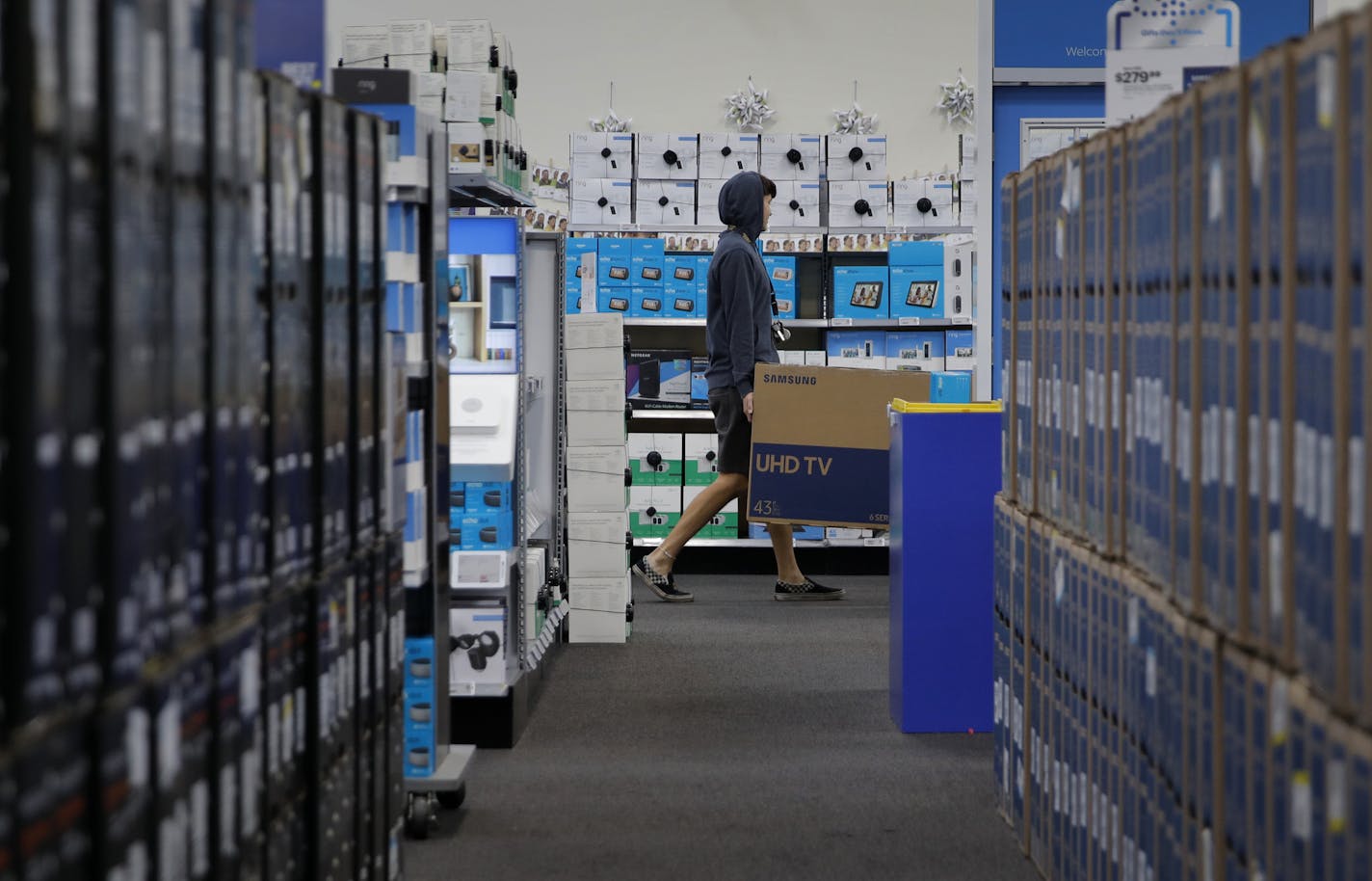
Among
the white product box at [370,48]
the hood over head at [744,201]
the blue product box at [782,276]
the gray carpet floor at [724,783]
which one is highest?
the white product box at [370,48]

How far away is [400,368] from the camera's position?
2.42m

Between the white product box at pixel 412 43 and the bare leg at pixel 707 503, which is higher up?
the white product box at pixel 412 43

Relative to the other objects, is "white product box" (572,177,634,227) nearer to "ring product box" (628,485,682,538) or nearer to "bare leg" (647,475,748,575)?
"ring product box" (628,485,682,538)

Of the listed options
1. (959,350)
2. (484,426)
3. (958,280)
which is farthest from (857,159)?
(484,426)

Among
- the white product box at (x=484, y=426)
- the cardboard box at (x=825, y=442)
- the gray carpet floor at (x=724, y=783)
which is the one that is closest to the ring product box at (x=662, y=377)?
the cardboard box at (x=825, y=442)

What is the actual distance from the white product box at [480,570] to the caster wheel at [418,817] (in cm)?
73

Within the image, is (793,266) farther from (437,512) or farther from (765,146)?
(437,512)

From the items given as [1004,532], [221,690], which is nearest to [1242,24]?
[1004,532]

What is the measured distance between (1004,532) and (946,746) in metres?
0.95

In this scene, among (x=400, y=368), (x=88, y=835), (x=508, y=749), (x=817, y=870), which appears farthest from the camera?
(x=508, y=749)

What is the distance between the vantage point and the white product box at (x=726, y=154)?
24.2ft

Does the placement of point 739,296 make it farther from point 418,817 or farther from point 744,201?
point 418,817

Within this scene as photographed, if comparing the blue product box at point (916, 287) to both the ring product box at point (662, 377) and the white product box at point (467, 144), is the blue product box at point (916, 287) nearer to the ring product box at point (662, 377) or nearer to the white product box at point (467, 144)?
the ring product box at point (662, 377)

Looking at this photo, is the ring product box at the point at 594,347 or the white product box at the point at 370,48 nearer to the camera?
the white product box at the point at 370,48
